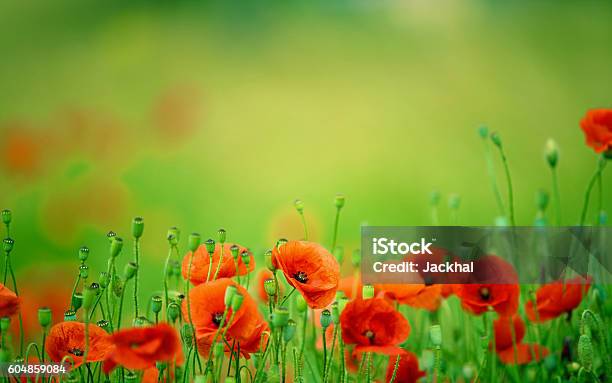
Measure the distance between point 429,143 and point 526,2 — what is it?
0.70m

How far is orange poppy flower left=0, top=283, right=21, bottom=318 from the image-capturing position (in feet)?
2.05

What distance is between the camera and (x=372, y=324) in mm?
662

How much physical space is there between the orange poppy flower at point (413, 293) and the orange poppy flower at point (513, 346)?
9 cm

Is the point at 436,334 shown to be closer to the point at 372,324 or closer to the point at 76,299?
the point at 372,324

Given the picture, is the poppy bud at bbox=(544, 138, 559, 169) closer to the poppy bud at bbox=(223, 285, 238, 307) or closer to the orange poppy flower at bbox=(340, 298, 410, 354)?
the orange poppy flower at bbox=(340, 298, 410, 354)

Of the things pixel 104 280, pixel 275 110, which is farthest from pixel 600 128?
pixel 275 110

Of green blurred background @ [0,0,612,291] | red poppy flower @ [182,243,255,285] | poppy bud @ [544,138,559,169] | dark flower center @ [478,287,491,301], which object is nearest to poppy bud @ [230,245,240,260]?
red poppy flower @ [182,243,255,285]

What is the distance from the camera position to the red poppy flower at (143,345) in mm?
550

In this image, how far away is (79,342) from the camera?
2.12ft

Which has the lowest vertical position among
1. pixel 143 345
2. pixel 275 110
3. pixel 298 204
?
pixel 143 345

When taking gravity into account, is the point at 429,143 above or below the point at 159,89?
below

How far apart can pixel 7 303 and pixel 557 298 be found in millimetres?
529

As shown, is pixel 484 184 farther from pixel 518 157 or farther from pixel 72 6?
pixel 72 6

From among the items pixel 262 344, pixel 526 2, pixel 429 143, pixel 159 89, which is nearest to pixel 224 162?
pixel 159 89
